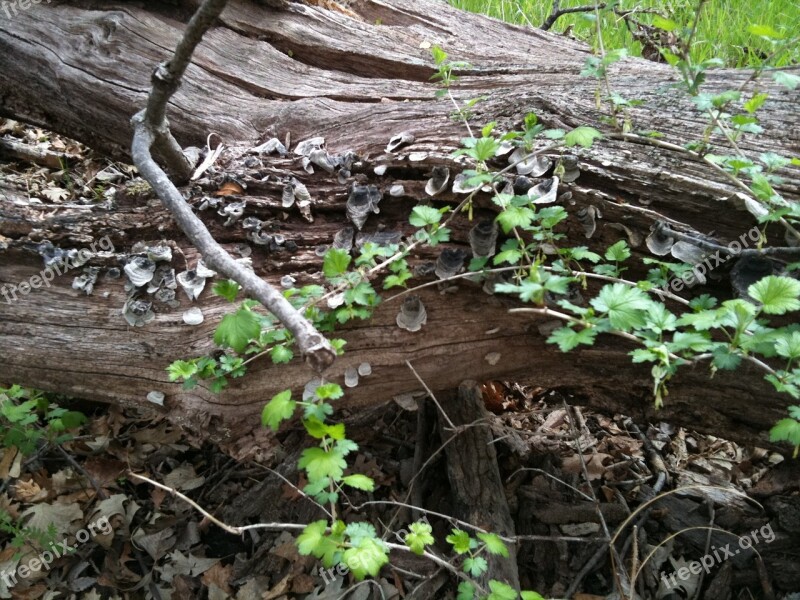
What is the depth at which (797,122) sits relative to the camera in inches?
90.4

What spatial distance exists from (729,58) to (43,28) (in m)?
4.68

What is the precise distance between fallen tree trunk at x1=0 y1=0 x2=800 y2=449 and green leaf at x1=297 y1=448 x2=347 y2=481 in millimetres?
824

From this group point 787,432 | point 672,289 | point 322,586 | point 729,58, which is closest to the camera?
point 787,432

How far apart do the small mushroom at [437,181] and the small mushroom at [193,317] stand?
1109mm

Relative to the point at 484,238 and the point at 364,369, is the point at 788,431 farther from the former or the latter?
the point at 364,369

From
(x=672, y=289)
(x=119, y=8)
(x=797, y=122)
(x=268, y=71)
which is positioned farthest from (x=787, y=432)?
(x=119, y=8)

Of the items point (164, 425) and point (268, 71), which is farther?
point (164, 425)

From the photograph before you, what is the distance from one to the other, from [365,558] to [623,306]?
1.04m

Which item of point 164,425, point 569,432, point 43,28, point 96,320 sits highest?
point 43,28

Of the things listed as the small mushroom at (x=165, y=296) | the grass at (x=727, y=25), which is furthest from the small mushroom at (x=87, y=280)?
the grass at (x=727, y=25)

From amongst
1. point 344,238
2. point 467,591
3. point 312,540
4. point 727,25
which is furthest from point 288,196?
point 727,25

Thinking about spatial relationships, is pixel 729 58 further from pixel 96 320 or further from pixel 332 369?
pixel 96 320

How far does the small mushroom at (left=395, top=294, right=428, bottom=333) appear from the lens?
7.88 ft

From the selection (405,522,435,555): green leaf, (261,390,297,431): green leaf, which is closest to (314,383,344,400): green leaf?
(261,390,297,431): green leaf
